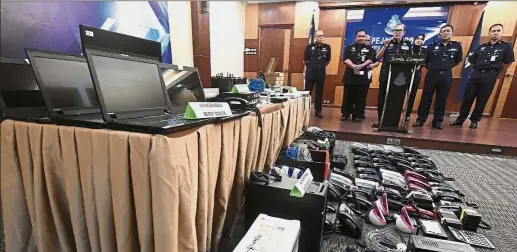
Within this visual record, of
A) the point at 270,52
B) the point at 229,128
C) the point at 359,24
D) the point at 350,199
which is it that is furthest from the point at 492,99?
the point at 229,128

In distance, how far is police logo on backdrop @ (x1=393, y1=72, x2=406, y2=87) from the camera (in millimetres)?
3148

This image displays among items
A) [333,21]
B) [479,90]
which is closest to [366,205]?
[479,90]

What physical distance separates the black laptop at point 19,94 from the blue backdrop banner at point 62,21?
36 cm

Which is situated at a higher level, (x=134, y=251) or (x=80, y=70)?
(x=80, y=70)

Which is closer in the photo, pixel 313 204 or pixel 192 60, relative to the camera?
pixel 313 204

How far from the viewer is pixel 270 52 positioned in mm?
6227

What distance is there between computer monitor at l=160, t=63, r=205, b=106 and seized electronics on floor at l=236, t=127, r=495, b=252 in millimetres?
514

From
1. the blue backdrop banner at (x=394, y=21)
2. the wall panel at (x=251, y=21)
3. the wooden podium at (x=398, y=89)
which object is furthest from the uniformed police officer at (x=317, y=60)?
the wall panel at (x=251, y=21)

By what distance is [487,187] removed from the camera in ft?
6.58

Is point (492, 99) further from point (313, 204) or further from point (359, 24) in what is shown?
point (313, 204)

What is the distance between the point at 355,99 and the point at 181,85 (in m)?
3.70

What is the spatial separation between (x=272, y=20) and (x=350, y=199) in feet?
18.0

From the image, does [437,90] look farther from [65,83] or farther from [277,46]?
[65,83]

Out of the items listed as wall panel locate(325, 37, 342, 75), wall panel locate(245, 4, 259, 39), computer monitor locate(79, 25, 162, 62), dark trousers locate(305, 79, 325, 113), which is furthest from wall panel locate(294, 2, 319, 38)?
computer monitor locate(79, 25, 162, 62)
